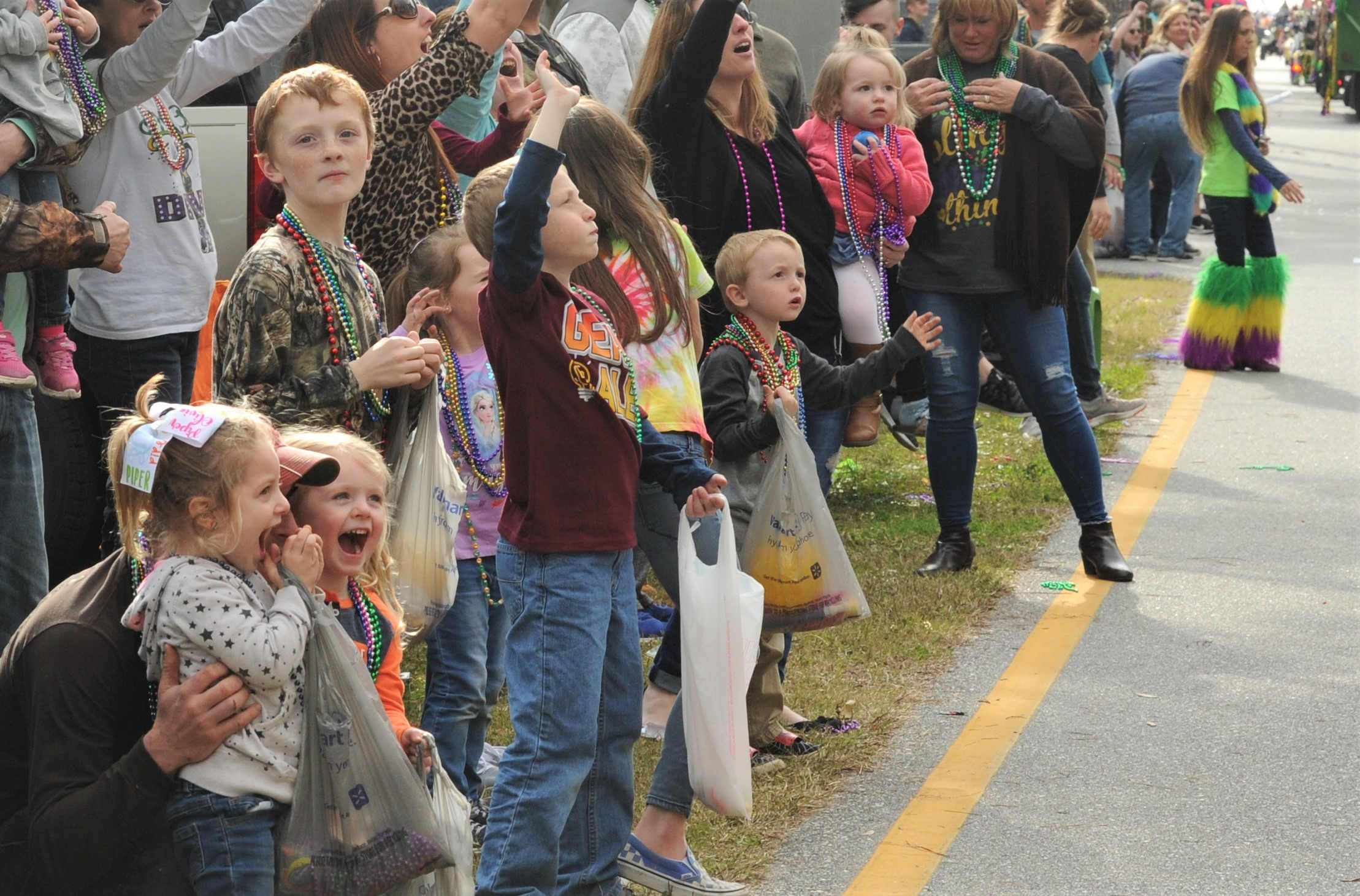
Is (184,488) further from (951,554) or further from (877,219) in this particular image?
(951,554)

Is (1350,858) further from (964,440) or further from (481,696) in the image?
(964,440)

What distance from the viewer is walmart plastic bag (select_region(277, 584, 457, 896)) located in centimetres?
271

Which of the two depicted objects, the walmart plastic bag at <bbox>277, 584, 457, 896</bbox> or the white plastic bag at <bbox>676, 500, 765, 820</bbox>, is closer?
the walmart plastic bag at <bbox>277, 584, 457, 896</bbox>

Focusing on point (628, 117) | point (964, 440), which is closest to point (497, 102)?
point (628, 117)

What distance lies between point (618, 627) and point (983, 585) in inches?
123

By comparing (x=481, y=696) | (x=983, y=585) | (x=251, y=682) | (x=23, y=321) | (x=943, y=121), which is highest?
(x=943, y=121)

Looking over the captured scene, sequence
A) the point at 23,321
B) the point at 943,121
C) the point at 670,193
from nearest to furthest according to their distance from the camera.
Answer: the point at 23,321
the point at 670,193
the point at 943,121

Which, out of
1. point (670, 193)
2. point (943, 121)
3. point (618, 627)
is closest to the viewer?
point (618, 627)

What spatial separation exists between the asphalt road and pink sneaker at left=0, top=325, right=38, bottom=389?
6.65 feet

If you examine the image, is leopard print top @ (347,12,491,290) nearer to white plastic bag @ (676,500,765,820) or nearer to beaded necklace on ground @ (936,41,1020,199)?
white plastic bag @ (676,500,765,820)

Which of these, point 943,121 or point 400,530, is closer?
point 400,530

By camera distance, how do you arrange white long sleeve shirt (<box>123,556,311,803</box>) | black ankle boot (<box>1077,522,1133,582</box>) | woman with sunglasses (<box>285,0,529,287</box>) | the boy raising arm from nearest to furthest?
white long sleeve shirt (<box>123,556,311,803</box>) < the boy raising arm < woman with sunglasses (<box>285,0,529,287</box>) < black ankle boot (<box>1077,522,1133,582</box>)

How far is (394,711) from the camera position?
3109 mm

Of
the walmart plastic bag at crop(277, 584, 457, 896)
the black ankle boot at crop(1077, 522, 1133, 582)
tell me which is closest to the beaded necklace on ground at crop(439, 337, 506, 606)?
the walmart plastic bag at crop(277, 584, 457, 896)
